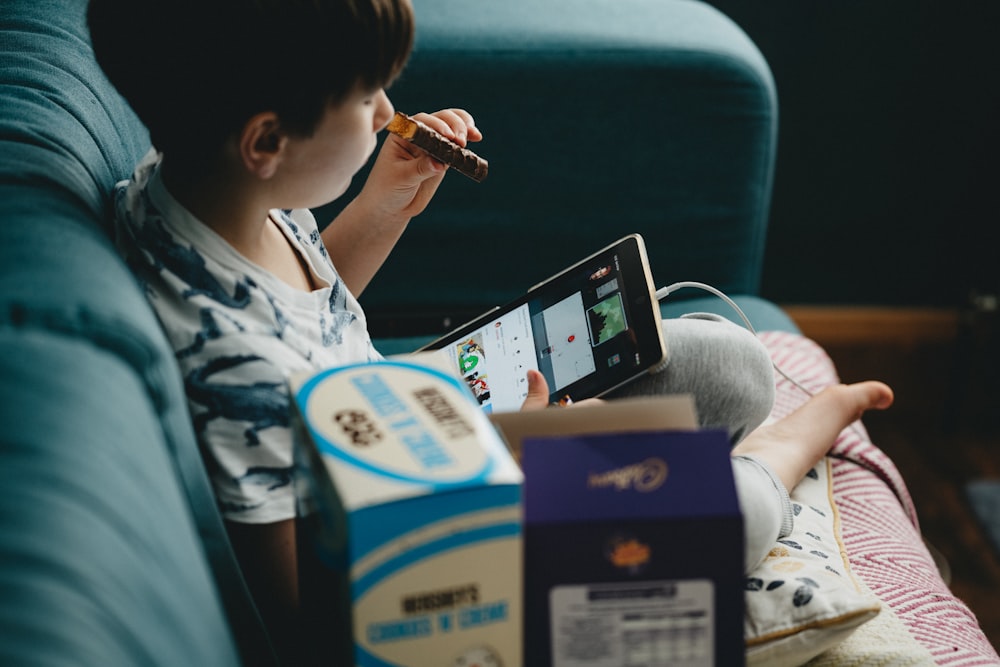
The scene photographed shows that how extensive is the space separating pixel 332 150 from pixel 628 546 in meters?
0.35

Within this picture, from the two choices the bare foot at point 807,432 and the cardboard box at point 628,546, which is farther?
the bare foot at point 807,432

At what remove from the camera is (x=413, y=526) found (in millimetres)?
456

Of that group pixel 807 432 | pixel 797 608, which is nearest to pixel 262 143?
pixel 797 608

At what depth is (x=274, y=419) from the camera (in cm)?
63

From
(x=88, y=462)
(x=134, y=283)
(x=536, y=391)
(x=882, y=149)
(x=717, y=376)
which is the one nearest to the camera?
(x=88, y=462)

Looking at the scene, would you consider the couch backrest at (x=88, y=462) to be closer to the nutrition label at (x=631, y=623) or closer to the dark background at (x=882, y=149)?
the nutrition label at (x=631, y=623)

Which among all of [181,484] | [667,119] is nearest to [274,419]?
[181,484]

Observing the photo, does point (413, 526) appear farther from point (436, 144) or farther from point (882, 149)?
point (882, 149)

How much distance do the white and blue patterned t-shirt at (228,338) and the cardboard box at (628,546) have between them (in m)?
0.20

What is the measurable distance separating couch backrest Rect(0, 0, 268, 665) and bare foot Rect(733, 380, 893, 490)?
20.7 inches

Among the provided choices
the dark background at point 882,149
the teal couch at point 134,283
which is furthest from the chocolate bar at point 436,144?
the dark background at point 882,149

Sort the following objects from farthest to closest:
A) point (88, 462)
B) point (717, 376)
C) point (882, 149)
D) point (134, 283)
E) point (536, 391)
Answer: point (882, 149) < point (717, 376) < point (536, 391) < point (134, 283) < point (88, 462)

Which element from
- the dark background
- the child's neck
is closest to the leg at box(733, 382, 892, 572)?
the child's neck

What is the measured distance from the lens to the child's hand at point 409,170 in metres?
0.93
